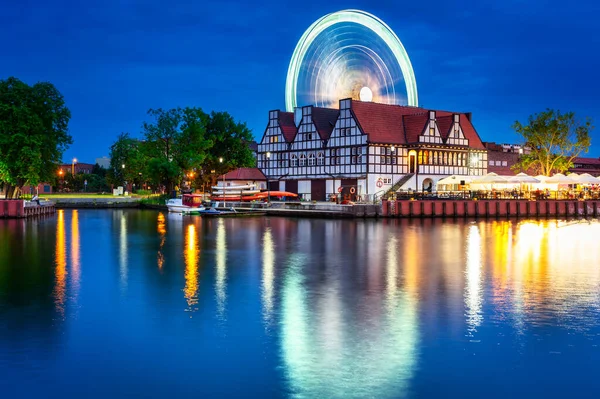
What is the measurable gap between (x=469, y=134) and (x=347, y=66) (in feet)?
67.4

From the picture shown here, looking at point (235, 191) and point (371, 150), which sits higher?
point (371, 150)

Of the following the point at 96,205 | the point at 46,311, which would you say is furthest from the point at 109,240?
the point at 96,205

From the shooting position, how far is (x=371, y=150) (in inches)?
3130

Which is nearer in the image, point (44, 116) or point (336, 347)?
point (336, 347)

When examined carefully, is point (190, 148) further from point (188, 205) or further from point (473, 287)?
point (473, 287)

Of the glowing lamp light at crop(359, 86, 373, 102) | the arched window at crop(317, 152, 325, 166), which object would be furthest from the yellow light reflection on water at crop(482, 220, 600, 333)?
the glowing lamp light at crop(359, 86, 373, 102)

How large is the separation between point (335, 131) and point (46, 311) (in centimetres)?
6791

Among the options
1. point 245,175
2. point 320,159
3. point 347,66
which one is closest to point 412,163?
point 320,159

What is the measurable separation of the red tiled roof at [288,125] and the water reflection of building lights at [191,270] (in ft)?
158

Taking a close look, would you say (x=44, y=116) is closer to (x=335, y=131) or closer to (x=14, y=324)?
(x=335, y=131)

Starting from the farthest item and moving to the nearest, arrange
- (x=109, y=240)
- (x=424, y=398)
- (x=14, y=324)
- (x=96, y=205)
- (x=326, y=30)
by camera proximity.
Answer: (x=96, y=205)
(x=326, y=30)
(x=109, y=240)
(x=14, y=324)
(x=424, y=398)

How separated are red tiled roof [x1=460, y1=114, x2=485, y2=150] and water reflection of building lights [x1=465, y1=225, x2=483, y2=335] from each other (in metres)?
51.3

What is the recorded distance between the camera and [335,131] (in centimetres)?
8425

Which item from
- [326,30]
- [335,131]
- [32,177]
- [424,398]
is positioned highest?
[326,30]
